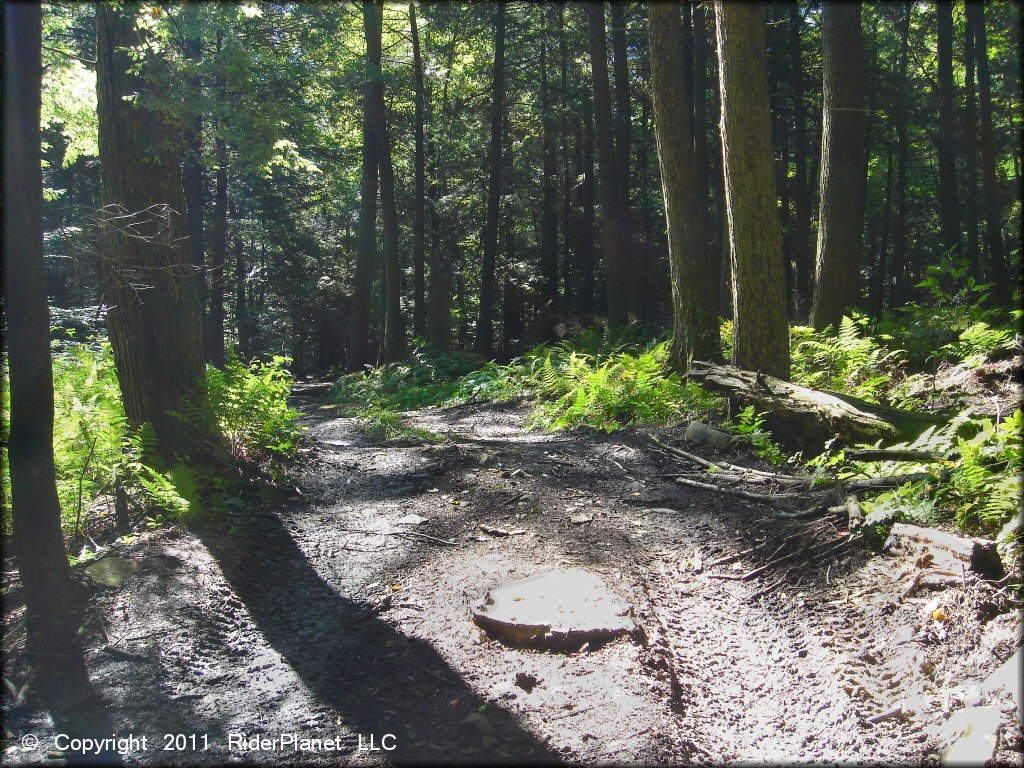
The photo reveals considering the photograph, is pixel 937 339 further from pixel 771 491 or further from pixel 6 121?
pixel 6 121

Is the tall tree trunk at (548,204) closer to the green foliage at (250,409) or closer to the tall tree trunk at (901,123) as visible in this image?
the tall tree trunk at (901,123)

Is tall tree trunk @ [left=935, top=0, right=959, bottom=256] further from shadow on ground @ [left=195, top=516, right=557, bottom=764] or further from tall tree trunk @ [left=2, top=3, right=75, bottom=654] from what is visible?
tall tree trunk @ [left=2, top=3, right=75, bottom=654]

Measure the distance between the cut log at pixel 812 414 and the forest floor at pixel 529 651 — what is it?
1.16 meters

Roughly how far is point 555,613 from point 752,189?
5.56 m

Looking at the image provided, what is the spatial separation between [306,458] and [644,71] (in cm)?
2296

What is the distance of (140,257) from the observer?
6168 mm

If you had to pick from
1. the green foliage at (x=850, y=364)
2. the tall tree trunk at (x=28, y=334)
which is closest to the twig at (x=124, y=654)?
the tall tree trunk at (x=28, y=334)

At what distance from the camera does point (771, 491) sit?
5.75 m

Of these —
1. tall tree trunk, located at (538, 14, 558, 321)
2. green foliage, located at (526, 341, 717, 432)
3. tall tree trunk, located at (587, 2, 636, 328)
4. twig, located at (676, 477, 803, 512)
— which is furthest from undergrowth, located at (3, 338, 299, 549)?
tall tree trunk, located at (538, 14, 558, 321)

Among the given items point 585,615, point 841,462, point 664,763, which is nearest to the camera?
point 664,763

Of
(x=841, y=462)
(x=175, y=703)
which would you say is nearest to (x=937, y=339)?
(x=841, y=462)

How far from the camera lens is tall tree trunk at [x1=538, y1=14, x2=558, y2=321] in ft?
84.6

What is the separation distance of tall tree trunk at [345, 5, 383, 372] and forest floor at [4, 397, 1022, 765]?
55.0 ft

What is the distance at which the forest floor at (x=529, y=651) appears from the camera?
302 centimetres
